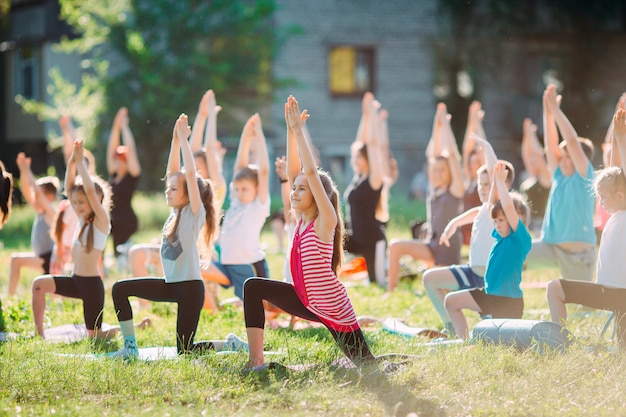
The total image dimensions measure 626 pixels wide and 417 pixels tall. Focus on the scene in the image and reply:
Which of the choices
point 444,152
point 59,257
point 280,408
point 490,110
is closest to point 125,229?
point 59,257

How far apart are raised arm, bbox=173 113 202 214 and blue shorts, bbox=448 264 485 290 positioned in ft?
7.74

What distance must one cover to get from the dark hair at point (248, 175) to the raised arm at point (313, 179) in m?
2.55

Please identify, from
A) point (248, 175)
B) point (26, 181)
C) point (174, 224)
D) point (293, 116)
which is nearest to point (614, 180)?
point (293, 116)

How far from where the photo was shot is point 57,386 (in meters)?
5.63

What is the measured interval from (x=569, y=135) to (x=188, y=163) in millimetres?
3370

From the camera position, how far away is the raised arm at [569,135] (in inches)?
309

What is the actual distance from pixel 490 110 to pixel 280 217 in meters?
13.2

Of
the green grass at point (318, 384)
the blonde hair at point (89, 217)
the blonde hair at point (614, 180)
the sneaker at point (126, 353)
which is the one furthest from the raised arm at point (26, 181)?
the blonde hair at point (614, 180)

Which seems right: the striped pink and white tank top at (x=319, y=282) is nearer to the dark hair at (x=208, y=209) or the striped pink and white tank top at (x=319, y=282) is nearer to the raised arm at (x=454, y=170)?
the dark hair at (x=208, y=209)

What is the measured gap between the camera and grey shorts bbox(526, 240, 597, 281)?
859 cm

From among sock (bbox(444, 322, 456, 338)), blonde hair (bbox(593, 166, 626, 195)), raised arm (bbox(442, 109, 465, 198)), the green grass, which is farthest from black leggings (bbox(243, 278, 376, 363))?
raised arm (bbox(442, 109, 465, 198))

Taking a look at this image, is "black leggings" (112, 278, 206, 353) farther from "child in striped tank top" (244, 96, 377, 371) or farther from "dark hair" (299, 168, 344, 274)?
"dark hair" (299, 168, 344, 274)

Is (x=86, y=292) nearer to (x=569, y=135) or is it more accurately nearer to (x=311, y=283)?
(x=311, y=283)

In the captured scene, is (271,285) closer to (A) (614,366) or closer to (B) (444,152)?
(A) (614,366)
